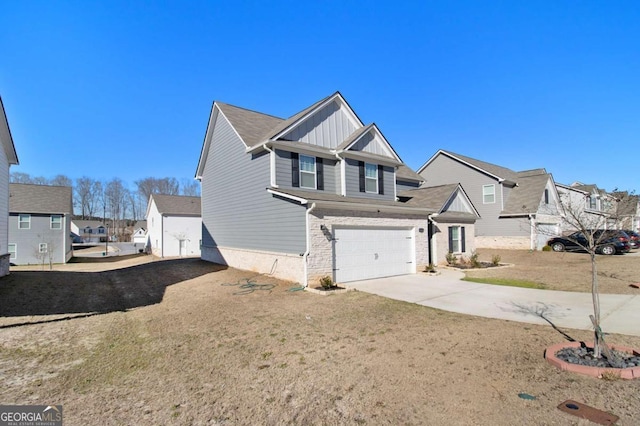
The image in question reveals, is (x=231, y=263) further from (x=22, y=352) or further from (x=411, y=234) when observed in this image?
(x=22, y=352)

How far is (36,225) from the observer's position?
29.5 m

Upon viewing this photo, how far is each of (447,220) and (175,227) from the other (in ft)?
84.3

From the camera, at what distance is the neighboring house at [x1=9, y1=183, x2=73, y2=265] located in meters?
28.9

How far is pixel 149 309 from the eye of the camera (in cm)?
943

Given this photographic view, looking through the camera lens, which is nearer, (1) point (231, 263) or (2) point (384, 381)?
(2) point (384, 381)

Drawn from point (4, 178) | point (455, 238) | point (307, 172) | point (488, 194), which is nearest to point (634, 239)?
point (488, 194)

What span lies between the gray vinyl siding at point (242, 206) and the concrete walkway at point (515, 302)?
3.40 meters

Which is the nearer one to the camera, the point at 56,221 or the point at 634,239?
the point at 634,239

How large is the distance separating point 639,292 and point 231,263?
1672 centimetres

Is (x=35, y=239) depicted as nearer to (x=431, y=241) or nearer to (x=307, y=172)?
(x=307, y=172)

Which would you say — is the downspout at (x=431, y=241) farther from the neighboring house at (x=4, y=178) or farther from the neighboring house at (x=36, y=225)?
the neighboring house at (x=36, y=225)

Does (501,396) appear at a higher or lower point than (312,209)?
lower

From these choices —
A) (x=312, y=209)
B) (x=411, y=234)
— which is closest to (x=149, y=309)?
(x=312, y=209)

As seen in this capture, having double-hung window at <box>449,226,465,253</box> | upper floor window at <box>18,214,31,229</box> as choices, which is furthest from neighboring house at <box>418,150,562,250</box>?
upper floor window at <box>18,214,31,229</box>
